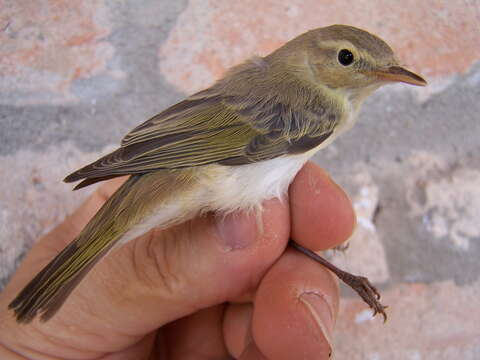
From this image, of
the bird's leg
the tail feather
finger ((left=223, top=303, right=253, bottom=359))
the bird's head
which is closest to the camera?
the tail feather

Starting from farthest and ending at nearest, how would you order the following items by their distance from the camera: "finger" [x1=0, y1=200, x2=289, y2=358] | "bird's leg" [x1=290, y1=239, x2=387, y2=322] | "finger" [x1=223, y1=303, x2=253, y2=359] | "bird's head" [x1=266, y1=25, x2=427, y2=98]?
"finger" [x1=223, y1=303, x2=253, y2=359]
"bird's leg" [x1=290, y1=239, x2=387, y2=322]
"bird's head" [x1=266, y1=25, x2=427, y2=98]
"finger" [x1=0, y1=200, x2=289, y2=358]

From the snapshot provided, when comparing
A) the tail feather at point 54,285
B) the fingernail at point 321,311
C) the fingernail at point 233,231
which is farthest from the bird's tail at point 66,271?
the fingernail at point 321,311

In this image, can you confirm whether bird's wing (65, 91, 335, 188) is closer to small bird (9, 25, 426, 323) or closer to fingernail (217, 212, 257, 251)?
small bird (9, 25, 426, 323)

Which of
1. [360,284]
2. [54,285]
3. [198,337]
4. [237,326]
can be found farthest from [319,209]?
[54,285]

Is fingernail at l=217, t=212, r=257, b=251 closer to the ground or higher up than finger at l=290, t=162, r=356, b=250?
higher up

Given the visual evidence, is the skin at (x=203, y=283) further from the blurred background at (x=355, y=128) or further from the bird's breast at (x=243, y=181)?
the blurred background at (x=355, y=128)

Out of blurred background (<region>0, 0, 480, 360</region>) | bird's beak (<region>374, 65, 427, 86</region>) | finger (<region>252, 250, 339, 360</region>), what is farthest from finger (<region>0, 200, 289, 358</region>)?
bird's beak (<region>374, 65, 427, 86</region>)

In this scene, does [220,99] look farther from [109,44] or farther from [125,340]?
[125,340]

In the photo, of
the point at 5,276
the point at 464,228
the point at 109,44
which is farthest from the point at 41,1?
the point at 464,228

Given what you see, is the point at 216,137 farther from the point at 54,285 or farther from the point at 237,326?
the point at 237,326
